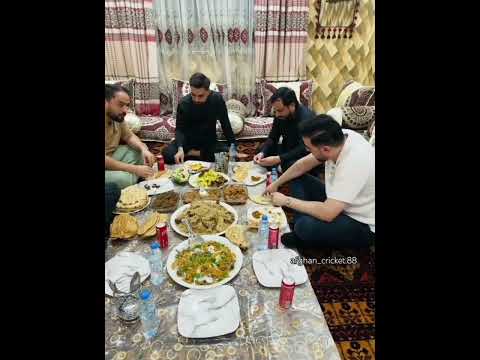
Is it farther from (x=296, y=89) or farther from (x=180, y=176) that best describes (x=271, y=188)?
(x=296, y=89)

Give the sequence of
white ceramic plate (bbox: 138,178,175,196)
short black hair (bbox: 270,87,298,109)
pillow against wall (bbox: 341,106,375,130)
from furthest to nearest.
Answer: pillow against wall (bbox: 341,106,375,130), short black hair (bbox: 270,87,298,109), white ceramic plate (bbox: 138,178,175,196)

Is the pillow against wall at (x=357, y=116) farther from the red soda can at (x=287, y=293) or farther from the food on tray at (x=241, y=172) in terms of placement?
the red soda can at (x=287, y=293)

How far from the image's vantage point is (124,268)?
1299 millimetres

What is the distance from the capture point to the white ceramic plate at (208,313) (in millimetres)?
1037

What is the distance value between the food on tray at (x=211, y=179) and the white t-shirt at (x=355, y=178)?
73 centimetres

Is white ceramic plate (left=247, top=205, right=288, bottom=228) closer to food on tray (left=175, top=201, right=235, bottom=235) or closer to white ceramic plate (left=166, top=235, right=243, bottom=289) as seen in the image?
food on tray (left=175, top=201, right=235, bottom=235)

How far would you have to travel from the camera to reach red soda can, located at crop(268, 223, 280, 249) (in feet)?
4.63

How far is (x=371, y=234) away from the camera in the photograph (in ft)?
6.02

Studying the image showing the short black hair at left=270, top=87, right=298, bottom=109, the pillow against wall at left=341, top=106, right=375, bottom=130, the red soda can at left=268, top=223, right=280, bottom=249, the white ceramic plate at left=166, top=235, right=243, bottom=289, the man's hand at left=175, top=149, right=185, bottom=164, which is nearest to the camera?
the white ceramic plate at left=166, top=235, right=243, bottom=289

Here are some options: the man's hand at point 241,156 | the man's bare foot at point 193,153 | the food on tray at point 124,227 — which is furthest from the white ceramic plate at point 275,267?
the man's hand at point 241,156

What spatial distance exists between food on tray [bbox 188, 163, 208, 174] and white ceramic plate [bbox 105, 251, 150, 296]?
90 centimetres

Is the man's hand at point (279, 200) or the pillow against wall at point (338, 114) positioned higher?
the pillow against wall at point (338, 114)

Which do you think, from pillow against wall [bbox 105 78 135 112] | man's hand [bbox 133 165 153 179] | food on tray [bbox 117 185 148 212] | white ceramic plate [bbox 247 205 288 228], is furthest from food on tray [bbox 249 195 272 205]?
pillow against wall [bbox 105 78 135 112]
